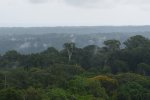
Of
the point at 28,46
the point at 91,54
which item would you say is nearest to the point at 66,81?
the point at 91,54

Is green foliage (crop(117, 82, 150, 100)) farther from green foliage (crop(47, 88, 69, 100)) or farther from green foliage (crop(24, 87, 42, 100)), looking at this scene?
green foliage (crop(24, 87, 42, 100))

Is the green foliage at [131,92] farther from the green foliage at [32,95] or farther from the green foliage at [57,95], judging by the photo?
the green foliage at [32,95]

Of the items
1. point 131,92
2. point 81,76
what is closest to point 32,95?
point 131,92

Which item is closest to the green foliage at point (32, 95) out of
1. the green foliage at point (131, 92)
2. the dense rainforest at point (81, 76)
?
the dense rainforest at point (81, 76)

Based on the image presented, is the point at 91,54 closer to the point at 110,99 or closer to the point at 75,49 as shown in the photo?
the point at 75,49

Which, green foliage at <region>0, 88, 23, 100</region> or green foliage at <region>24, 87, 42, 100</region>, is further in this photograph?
green foliage at <region>24, 87, 42, 100</region>

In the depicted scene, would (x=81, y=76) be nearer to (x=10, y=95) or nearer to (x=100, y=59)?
(x=10, y=95)

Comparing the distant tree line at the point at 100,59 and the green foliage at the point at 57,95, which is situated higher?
the green foliage at the point at 57,95

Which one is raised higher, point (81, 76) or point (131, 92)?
point (81, 76)

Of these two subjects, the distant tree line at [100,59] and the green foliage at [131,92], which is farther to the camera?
the distant tree line at [100,59]

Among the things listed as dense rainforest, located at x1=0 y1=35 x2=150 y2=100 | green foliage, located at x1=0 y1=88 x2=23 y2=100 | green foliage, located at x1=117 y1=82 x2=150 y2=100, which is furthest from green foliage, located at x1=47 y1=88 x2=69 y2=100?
green foliage, located at x1=117 y1=82 x2=150 y2=100
